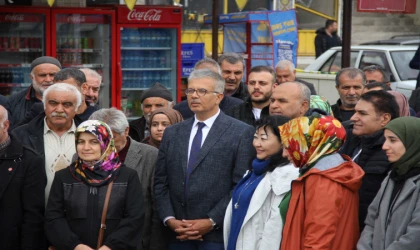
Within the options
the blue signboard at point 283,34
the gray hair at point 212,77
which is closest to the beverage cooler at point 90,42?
the blue signboard at point 283,34

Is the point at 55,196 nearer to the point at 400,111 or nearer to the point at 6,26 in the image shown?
the point at 400,111

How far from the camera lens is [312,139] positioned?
5207 mm

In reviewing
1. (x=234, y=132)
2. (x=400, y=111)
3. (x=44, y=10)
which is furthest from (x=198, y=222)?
(x=44, y=10)

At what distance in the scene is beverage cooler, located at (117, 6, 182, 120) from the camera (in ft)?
43.5

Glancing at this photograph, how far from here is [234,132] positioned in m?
6.13

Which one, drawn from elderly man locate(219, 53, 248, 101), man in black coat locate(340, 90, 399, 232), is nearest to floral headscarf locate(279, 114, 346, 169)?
man in black coat locate(340, 90, 399, 232)

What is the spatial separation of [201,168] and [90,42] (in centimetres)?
770

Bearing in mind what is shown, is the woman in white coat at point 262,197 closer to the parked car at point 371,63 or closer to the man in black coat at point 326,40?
the parked car at point 371,63

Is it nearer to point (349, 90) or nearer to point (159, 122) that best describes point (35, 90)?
point (159, 122)

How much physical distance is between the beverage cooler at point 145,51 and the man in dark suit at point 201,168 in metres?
7.10

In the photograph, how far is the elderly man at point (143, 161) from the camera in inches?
246

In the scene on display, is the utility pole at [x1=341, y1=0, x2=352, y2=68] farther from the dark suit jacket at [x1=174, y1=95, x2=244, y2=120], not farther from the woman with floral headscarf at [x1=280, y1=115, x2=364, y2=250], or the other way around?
the woman with floral headscarf at [x1=280, y1=115, x2=364, y2=250]

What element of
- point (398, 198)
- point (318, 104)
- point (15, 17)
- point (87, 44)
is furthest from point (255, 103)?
point (87, 44)

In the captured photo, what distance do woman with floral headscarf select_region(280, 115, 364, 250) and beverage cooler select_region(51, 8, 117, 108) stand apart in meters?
8.18
